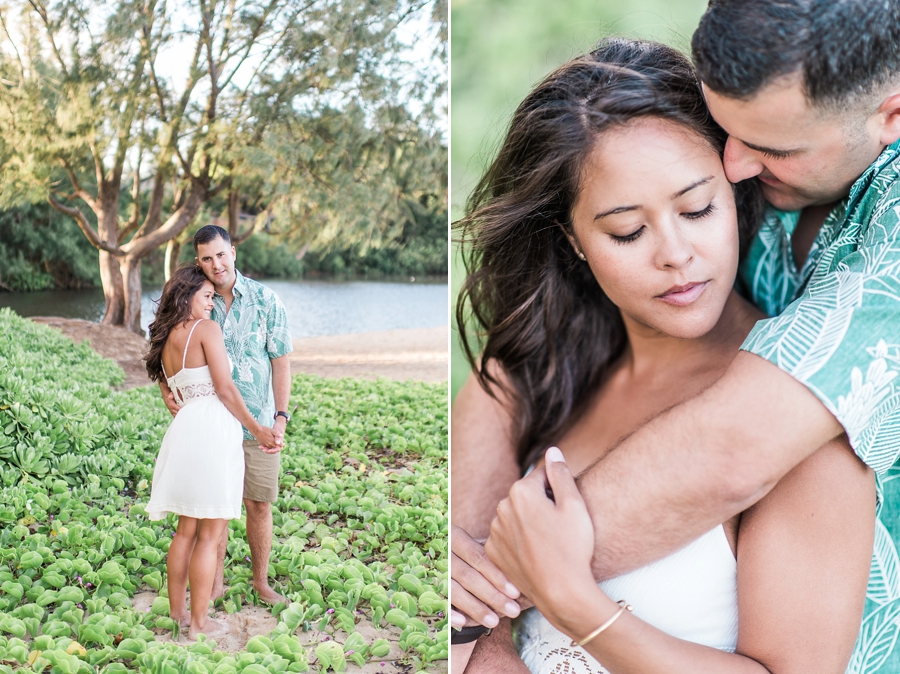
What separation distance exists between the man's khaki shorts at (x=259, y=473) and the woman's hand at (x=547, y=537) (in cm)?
85

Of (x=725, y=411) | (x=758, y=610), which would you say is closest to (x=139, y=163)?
(x=725, y=411)

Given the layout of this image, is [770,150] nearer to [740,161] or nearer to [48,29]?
[740,161]

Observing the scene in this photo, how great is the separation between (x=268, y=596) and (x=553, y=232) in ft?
4.07

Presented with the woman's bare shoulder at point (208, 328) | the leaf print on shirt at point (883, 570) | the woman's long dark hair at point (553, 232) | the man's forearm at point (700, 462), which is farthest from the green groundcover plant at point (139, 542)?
the leaf print on shirt at point (883, 570)

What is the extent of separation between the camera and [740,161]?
113 centimetres

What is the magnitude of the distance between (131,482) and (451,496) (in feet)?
3.02

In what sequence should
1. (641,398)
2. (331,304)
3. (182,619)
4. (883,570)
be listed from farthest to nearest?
(331,304) < (182,619) < (641,398) < (883,570)

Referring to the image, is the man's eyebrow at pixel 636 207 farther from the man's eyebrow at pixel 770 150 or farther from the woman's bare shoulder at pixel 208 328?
the woman's bare shoulder at pixel 208 328

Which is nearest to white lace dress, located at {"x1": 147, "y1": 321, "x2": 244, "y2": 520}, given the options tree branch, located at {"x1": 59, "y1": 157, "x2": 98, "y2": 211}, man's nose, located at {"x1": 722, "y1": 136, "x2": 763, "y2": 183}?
tree branch, located at {"x1": 59, "y1": 157, "x2": 98, "y2": 211}

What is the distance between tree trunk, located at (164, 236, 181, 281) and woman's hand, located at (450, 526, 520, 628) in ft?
3.27

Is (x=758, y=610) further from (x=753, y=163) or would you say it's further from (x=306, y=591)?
(x=306, y=591)

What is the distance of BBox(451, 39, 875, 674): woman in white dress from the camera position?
3.45 ft

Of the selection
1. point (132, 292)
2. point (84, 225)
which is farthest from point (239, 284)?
point (84, 225)

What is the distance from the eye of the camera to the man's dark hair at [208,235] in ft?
5.96
